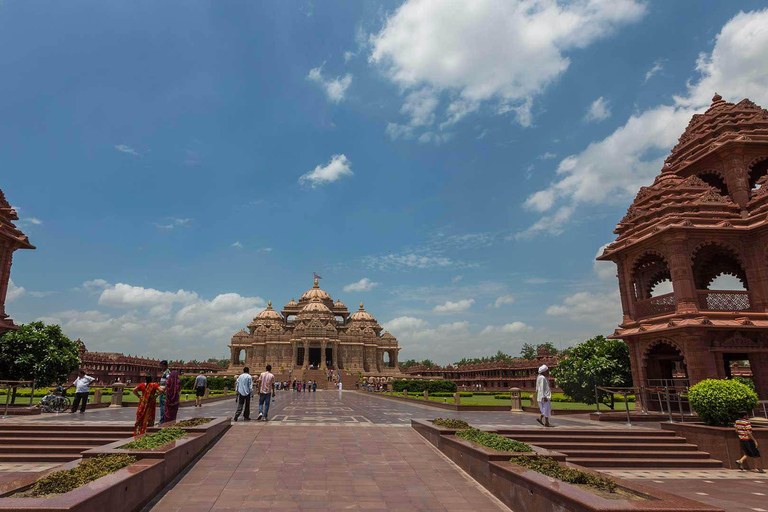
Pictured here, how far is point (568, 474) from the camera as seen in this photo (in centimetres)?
670

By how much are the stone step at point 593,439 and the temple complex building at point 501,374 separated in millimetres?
48507

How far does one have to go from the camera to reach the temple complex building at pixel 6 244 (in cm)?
2323

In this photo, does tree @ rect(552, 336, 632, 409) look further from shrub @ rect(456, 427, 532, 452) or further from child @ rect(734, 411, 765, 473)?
shrub @ rect(456, 427, 532, 452)

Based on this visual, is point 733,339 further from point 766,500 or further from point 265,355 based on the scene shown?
point 265,355

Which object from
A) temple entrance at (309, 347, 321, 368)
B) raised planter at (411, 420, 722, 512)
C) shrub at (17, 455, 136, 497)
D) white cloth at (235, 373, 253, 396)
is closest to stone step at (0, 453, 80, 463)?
shrub at (17, 455, 136, 497)

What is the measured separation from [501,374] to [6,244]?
6592 centimetres

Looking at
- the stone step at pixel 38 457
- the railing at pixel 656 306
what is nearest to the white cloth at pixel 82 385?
the stone step at pixel 38 457

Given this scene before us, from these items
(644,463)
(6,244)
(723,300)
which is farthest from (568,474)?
(6,244)

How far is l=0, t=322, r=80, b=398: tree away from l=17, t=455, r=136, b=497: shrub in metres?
19.4

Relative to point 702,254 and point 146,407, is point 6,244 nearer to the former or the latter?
point 146,407

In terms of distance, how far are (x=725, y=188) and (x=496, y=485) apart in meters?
21.9

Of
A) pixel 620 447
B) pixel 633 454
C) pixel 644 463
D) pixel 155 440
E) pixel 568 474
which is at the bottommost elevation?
pixel 644 463

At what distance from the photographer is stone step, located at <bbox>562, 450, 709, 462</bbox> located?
11836 mm

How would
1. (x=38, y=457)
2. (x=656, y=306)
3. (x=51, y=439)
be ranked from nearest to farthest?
(x=38, y=457), (x=51, y=439), (x=656, y=306)
